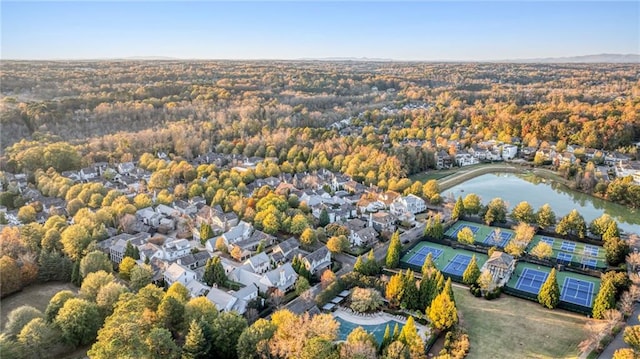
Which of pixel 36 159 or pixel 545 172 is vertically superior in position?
pixel 36 159

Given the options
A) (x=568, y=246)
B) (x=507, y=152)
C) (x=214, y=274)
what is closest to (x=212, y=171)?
(x=214, y=274)

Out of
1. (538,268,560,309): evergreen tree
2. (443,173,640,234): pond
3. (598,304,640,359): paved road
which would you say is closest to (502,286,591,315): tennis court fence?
(538,268,560,309): evergreen tree

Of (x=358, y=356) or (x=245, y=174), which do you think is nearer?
(x=358, y=356)

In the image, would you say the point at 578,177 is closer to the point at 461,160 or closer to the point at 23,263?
the point at 461,160

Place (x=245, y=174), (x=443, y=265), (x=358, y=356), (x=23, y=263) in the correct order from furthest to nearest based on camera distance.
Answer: (x=245, y=174) < (x=443, y=265) < (x=23, y=263) < (x=358, y=356)

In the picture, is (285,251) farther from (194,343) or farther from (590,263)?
(590,263)

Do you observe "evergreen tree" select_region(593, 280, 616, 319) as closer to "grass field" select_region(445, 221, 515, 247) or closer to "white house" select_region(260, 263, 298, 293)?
"grass field" select_region(445, 221, 515, 247)

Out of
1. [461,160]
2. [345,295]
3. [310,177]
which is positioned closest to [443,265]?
[345,295]
